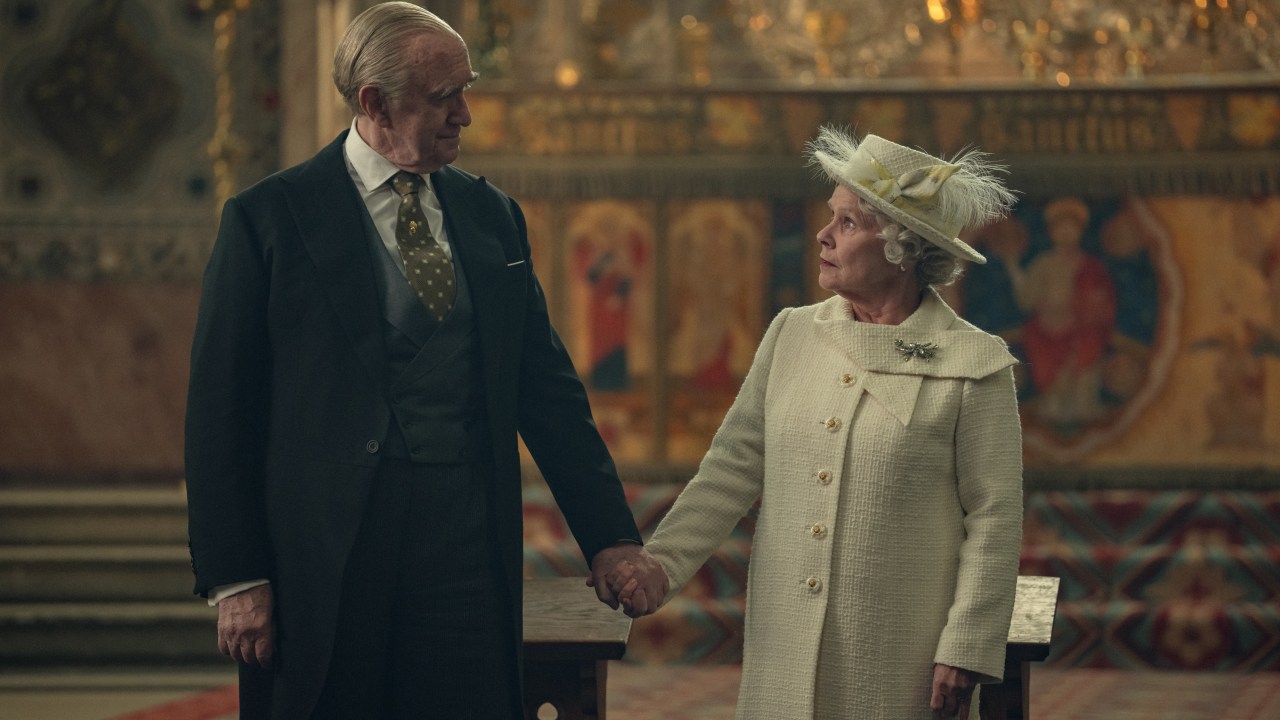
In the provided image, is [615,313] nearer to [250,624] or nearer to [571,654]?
[571,654]

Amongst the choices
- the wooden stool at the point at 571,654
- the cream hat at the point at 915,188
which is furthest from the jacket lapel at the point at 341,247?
the cream hat at the point at 915,188

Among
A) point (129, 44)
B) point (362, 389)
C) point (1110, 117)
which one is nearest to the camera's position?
point (362, 389)

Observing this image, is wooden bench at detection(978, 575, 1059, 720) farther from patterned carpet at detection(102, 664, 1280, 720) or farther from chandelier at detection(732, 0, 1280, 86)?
chandelier at detection(732, 0, 1280, 86)

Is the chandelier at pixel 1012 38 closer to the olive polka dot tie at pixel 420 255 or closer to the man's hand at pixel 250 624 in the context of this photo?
the olive polka dot tie at pixel 420 255

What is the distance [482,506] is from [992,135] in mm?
4662

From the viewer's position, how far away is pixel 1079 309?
695 centimetres

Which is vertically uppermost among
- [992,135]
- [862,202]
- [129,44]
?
[129,44]

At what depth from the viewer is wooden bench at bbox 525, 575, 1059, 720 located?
3.31 metres

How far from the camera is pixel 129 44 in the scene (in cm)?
912

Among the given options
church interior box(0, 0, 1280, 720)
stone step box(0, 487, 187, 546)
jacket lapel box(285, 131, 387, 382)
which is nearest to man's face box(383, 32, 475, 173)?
jacket lapel box(285, 131, 387, 382)

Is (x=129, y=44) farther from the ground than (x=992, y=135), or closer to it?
farther from the ground

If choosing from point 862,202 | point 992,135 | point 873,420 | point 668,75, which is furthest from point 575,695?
point 668,75

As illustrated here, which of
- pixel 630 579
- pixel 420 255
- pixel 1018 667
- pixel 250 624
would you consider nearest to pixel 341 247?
pixel 420 255

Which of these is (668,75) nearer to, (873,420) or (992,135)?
(992,135)
